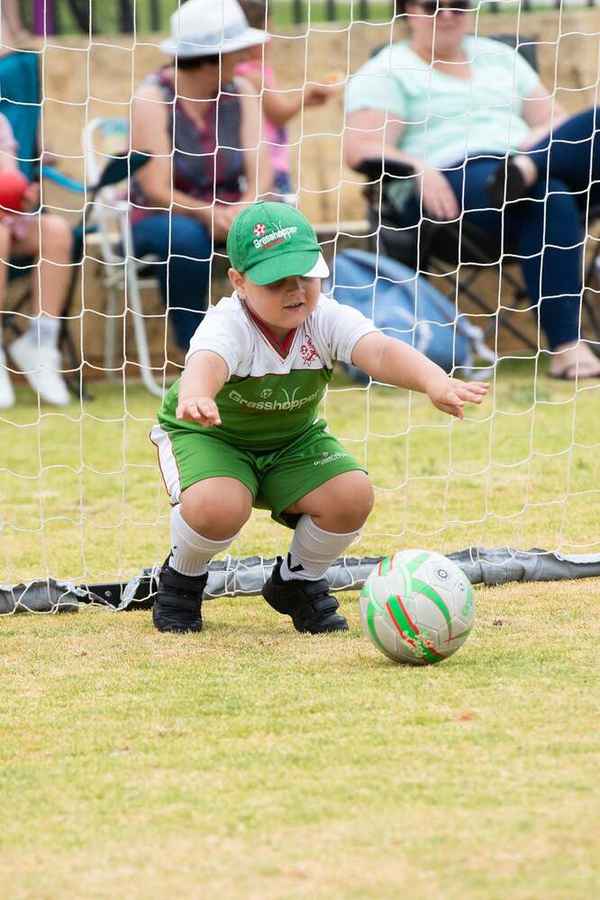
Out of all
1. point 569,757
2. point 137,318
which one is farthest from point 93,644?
point 137,318

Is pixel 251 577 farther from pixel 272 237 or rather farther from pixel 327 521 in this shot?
pixel 272 237

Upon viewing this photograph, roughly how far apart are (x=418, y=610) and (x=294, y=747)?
25.4 inches

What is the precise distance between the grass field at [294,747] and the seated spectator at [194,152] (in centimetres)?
267

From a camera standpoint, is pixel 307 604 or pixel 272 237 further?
pixel 307 604

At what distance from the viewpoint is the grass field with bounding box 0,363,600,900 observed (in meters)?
2.20

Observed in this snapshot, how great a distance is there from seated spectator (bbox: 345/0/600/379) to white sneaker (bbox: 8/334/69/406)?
6.16 ft

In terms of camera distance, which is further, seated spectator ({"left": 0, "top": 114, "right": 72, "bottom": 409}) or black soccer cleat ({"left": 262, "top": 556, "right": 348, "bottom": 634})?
seated spectator ({"left": 0, "top": 114, "right": 72, "bottom": 409})

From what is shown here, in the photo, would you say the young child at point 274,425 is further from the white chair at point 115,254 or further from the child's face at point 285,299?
the white chair at point 115,254

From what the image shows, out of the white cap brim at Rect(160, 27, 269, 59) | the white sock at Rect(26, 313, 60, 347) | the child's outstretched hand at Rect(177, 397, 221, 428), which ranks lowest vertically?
the white sock at Rect(26, 313, 60, 347)

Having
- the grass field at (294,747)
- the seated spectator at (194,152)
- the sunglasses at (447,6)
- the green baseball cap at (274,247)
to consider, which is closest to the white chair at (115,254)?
the seated spectator at (194,152)

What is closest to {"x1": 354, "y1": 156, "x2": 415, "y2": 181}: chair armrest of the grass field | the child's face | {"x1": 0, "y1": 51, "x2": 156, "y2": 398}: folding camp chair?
{"x1": 0, "y1": 51, "x2": 156, "y2": 398}: folding camp chair

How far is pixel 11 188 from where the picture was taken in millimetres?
6543

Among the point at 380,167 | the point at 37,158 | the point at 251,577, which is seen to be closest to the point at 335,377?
the point at 380,167

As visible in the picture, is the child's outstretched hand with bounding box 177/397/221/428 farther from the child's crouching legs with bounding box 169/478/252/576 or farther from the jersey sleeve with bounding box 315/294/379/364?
the jersey sleeve with bounding box 315/294/379/364
